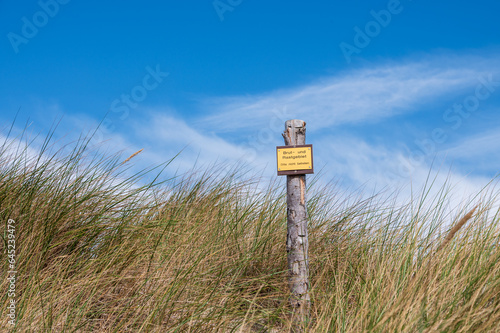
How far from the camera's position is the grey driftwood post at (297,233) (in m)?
3.45

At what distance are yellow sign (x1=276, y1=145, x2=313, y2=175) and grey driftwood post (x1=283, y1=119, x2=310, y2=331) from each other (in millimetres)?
74

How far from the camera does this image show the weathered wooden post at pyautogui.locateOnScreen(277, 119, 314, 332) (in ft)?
11.4

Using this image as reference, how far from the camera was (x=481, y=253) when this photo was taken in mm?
3047

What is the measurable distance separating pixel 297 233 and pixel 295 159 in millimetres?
690

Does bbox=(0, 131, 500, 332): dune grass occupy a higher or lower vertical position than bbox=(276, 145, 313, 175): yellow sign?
lower

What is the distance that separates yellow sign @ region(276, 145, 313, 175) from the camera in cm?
354

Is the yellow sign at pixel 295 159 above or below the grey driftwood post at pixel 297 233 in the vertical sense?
above

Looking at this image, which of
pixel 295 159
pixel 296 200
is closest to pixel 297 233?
pixel 296 200

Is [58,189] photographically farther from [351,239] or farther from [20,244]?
[351,239]

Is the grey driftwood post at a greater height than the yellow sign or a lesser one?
lesser

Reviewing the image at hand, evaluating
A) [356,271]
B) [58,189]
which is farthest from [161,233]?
[356,271]

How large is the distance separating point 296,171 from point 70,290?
7.13 ft

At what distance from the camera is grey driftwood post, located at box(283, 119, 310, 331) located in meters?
3.45

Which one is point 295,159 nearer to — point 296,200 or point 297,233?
point 296,200
